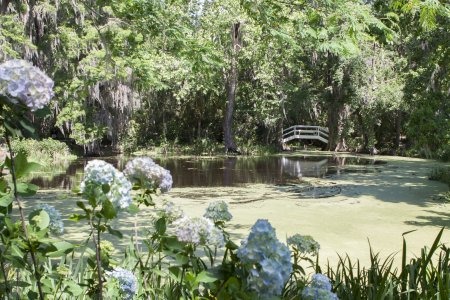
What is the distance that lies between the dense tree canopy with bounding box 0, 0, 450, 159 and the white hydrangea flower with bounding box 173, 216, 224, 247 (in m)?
6.20

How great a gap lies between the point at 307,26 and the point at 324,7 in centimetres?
21

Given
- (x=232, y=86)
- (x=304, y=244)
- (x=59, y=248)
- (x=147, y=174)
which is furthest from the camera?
(x=232, y=86)

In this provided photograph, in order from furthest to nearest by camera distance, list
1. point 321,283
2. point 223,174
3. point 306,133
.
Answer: point 306,133 → point 223,174 → point 321,283

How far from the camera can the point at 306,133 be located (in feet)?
78.0

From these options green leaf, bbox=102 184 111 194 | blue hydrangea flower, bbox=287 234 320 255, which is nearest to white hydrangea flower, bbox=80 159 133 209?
green leaf, bbox=102 184 111 194

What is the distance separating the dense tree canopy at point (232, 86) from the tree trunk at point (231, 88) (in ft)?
0.15

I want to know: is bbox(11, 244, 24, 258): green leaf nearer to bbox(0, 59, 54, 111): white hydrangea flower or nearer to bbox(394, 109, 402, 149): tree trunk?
bbox(0, 59, 54, 111): white hydrangea flower

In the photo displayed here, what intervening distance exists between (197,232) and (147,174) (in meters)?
0.29

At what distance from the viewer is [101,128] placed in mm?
16188

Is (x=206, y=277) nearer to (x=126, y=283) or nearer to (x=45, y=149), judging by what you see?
(x=126, y=283)

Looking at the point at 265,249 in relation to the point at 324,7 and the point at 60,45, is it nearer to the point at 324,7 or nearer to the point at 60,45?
the point at 324,7

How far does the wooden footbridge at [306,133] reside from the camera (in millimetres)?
22516

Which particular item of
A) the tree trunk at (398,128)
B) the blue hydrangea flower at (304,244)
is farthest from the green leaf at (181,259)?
the tree trunk at (398,128)

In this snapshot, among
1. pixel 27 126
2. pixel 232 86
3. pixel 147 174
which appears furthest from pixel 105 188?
pixel 232 86
